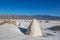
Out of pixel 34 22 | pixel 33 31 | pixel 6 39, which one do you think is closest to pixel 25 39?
pixel 6 39

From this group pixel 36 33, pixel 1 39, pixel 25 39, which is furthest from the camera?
pixel 36 33

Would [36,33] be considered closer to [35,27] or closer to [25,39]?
[35,27]

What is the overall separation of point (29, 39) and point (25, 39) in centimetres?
14

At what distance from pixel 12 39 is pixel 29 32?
5793 millimetres

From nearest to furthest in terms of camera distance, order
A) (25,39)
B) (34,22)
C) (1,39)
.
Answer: (25,39) → (1,39) → (34,22)

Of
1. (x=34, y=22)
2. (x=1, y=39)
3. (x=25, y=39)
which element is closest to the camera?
(x=25, y=39)

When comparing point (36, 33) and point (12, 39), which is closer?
point (12, 39)

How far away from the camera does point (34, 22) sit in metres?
12.6

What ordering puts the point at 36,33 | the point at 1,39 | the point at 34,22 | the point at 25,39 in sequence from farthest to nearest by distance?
the point at 34,22
the point at 36,33
the point at 1,39
the point at 25,39

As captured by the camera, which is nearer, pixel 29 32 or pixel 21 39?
pixel 21 39

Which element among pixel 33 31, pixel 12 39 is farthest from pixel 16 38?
pixel 33 31

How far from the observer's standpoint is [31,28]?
11.9 metres

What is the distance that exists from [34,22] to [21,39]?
6909 mm

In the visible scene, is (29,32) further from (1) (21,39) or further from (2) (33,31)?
(1) (21,39)
